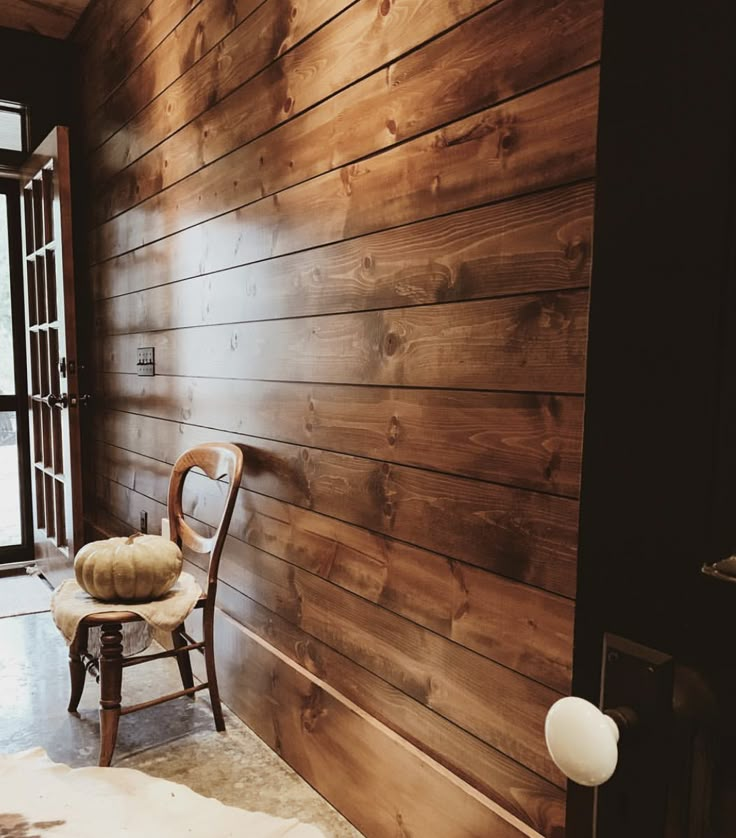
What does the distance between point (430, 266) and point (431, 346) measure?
0.17m

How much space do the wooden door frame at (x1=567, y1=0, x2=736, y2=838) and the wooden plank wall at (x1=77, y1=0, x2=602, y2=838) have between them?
76 cm

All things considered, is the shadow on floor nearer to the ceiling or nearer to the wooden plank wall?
the wooden plank wall

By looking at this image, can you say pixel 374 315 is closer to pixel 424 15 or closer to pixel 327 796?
pixel 424 15

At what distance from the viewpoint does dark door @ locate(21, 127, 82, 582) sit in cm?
357

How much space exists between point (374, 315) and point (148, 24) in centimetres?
206

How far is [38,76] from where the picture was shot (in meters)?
4.05

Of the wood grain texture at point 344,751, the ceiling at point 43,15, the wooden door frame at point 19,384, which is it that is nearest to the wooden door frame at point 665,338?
the wood grain texture at point 344,751

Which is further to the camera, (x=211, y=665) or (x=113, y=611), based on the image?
(x=211, y=665)

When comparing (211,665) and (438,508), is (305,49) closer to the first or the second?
(438,508)

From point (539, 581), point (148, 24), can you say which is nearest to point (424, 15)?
point (539, 581)

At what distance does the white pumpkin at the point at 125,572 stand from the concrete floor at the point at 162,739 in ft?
1.69

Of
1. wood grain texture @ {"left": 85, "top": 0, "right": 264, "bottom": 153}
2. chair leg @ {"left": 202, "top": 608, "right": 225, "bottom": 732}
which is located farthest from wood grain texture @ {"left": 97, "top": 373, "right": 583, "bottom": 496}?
wood grain texture @ {"left": 85, "top": 0, "right": 264, "bottom": 153}

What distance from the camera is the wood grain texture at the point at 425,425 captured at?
1.34 metres

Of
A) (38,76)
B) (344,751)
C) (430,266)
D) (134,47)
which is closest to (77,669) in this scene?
(344,751)
